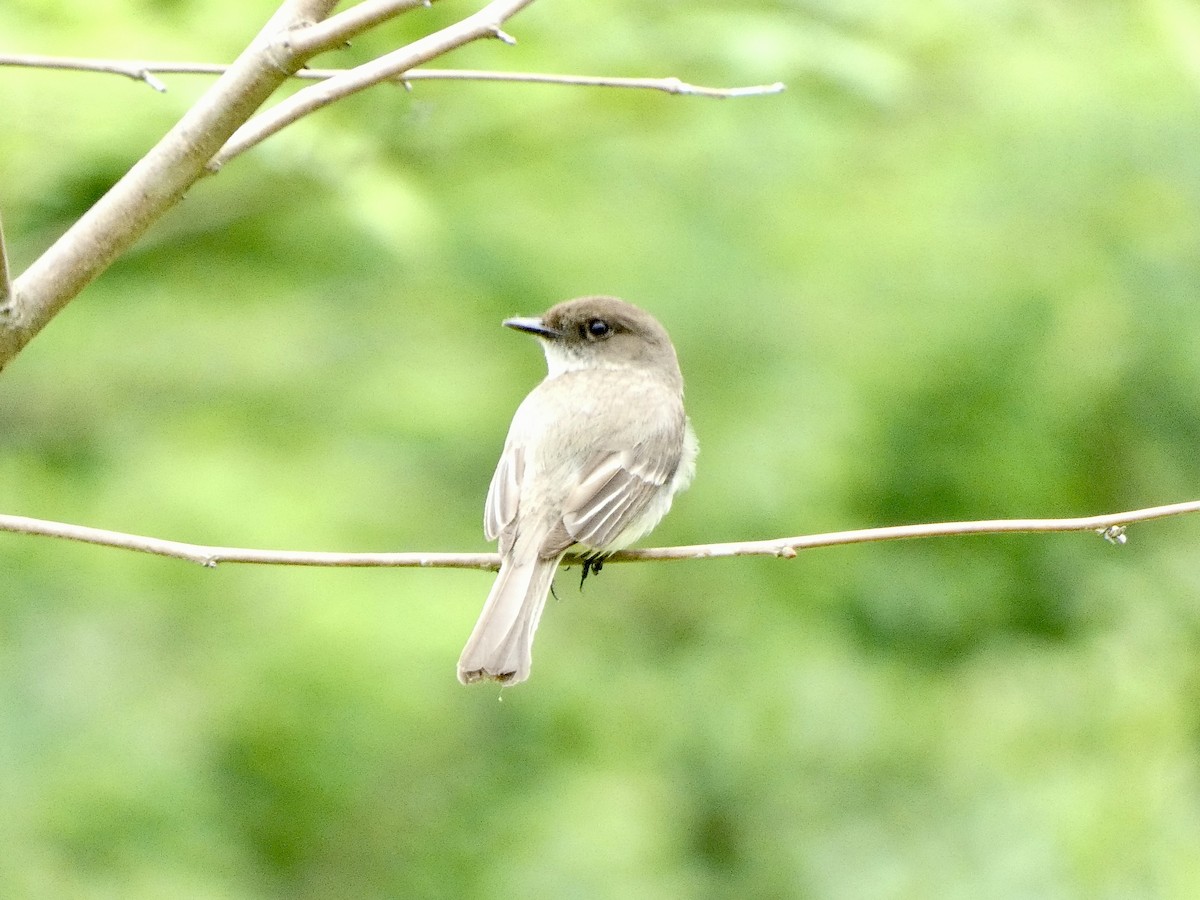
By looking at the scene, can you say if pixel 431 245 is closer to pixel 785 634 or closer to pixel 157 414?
pixel 157 414

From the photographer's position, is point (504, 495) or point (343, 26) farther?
point (504, 495)

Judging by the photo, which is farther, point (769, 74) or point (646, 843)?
point (646, 843)

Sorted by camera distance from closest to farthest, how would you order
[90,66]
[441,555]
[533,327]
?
1. [90,66]
2. [441,555]
3. [533,327]

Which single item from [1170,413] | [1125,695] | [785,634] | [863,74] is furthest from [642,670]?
[863,74]

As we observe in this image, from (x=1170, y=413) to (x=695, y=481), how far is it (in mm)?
2442

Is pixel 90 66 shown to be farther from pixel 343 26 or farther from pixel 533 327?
pixel 533 327

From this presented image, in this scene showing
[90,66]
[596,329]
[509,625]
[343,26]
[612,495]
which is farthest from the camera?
[596,329]

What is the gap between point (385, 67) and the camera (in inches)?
80.4

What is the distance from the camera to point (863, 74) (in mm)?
4508

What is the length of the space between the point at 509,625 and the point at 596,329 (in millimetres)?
1903

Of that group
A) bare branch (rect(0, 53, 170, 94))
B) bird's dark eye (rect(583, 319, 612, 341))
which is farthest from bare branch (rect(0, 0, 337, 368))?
bird's dark eye (rect(583, 319, 612, 341))

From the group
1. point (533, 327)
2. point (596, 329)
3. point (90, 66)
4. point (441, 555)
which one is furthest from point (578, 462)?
point (90, 66)

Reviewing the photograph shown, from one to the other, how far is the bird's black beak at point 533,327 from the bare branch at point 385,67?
2.53 meters

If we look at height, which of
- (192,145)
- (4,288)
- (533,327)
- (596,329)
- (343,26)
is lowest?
(596,329)
